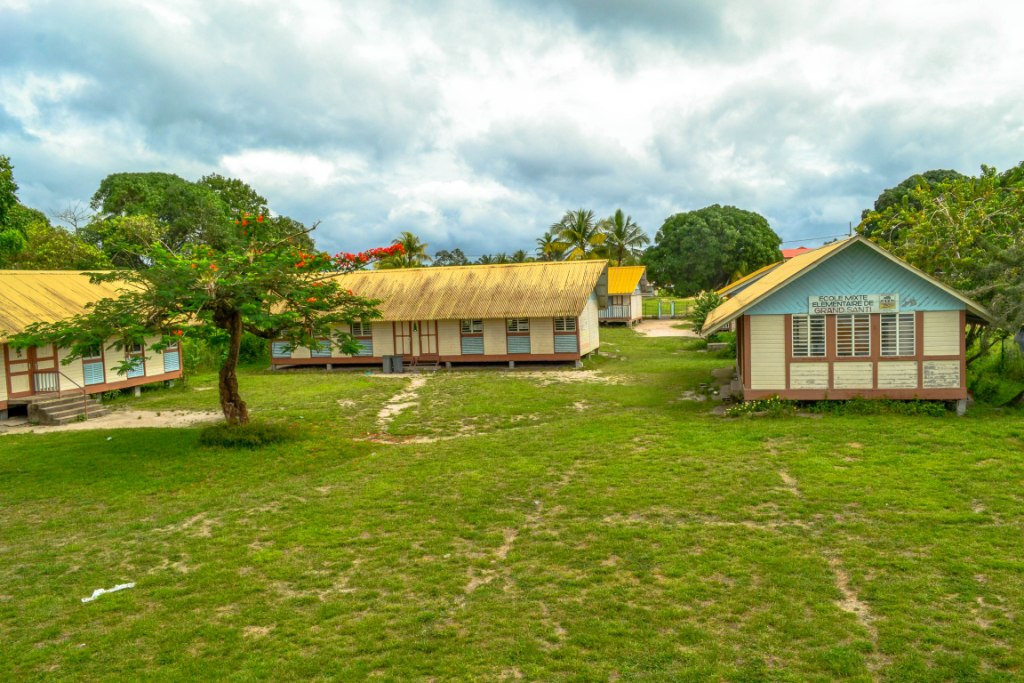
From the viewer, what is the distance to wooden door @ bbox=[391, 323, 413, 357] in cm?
3256

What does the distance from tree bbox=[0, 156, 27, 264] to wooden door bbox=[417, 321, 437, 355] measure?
56.0 feet

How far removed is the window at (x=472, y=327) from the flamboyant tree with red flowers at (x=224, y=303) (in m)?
13.6

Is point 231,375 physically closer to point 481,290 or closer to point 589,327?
point 481,290

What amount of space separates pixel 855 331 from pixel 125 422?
21.1 meters

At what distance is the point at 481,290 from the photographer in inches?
1280

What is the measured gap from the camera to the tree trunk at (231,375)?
16609 mm

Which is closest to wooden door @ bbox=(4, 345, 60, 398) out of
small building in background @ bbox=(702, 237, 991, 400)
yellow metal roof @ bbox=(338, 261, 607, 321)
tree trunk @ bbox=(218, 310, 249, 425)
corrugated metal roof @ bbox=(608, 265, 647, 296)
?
tree trunk @ bbox=(218, 310, 249, 425)

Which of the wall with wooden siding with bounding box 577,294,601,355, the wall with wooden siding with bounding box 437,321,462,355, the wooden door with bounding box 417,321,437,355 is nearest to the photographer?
the wall with wooden siding with bounding box 577,294,601,355

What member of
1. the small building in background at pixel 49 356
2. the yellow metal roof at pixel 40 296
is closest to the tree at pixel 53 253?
the yellow metal roof at pixel 40 296

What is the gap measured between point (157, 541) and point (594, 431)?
1001 cm

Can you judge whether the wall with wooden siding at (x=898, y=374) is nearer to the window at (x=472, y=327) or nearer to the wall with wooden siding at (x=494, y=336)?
the wall with wooden siding at (x=494, y=336)

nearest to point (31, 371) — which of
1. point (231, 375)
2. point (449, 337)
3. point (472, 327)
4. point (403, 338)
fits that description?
point (231, 375)

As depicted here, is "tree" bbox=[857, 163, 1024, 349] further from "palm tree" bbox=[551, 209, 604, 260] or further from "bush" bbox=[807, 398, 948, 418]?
"palm tree" bbox=[551, 209, 604, 260]

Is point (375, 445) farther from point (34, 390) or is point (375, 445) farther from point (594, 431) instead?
point (34, 390)
